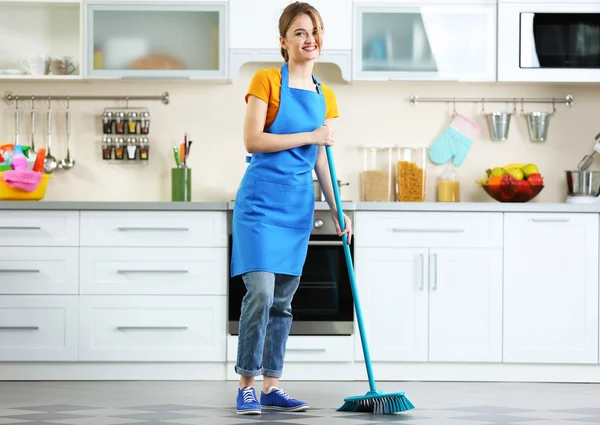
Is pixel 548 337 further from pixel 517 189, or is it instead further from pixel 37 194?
pixel 37 194

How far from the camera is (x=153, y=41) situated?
448 centimetres

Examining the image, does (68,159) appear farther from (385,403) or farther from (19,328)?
(385,403)

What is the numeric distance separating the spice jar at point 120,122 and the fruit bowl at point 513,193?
1785 millimetres

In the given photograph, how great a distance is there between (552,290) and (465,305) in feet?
1.25

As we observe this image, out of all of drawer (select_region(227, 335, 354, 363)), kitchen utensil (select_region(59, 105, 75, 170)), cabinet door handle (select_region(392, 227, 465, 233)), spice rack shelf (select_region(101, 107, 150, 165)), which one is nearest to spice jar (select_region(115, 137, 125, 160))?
spice rack shelf (select_region(101, 107, 150, 165))

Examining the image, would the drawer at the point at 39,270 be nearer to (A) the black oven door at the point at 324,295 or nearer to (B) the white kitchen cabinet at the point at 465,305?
(A) the black oven door at the point at 324,295

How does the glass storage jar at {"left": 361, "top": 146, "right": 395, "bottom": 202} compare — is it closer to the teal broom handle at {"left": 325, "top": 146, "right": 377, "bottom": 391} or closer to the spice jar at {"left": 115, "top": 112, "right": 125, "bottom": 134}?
the spice jar at {"left": 115, "top": 112, "right": 125, "bottom": 134}

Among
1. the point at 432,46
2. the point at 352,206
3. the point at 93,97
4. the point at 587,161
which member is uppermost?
the point at 432,46

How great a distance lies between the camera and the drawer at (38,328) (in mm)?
4070

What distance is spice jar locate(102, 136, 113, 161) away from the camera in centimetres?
468

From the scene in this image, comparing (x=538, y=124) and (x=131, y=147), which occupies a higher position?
(x=538, y=124)

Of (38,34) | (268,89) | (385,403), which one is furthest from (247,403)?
(38,34)

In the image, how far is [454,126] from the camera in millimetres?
4742

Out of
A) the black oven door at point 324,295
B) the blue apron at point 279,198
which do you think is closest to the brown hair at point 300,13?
the blue apron at point 279,198
